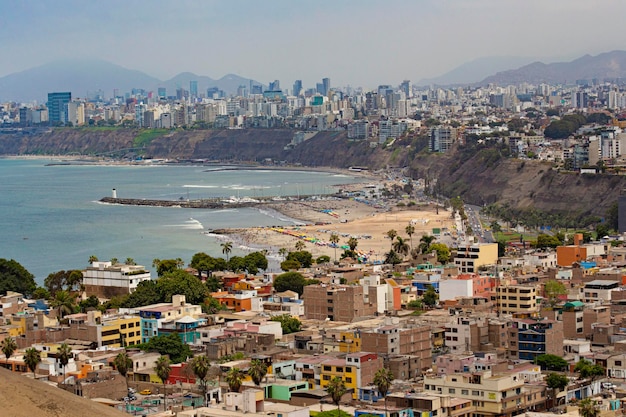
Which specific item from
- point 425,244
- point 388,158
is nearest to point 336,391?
point 425,244

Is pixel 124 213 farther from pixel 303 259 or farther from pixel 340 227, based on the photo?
pixel 303 259

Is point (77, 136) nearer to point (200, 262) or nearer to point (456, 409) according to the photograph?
point (200, 262)

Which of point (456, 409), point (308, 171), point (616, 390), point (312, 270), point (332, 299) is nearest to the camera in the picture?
point (456, 409)

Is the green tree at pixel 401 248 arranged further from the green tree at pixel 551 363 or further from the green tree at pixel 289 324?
the green tree at pixel 551 363

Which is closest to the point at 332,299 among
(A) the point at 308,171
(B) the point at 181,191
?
(B) the point at 181,191

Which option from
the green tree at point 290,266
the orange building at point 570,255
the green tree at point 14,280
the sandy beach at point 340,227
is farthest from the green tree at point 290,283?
the sandy beach at point 340,227
